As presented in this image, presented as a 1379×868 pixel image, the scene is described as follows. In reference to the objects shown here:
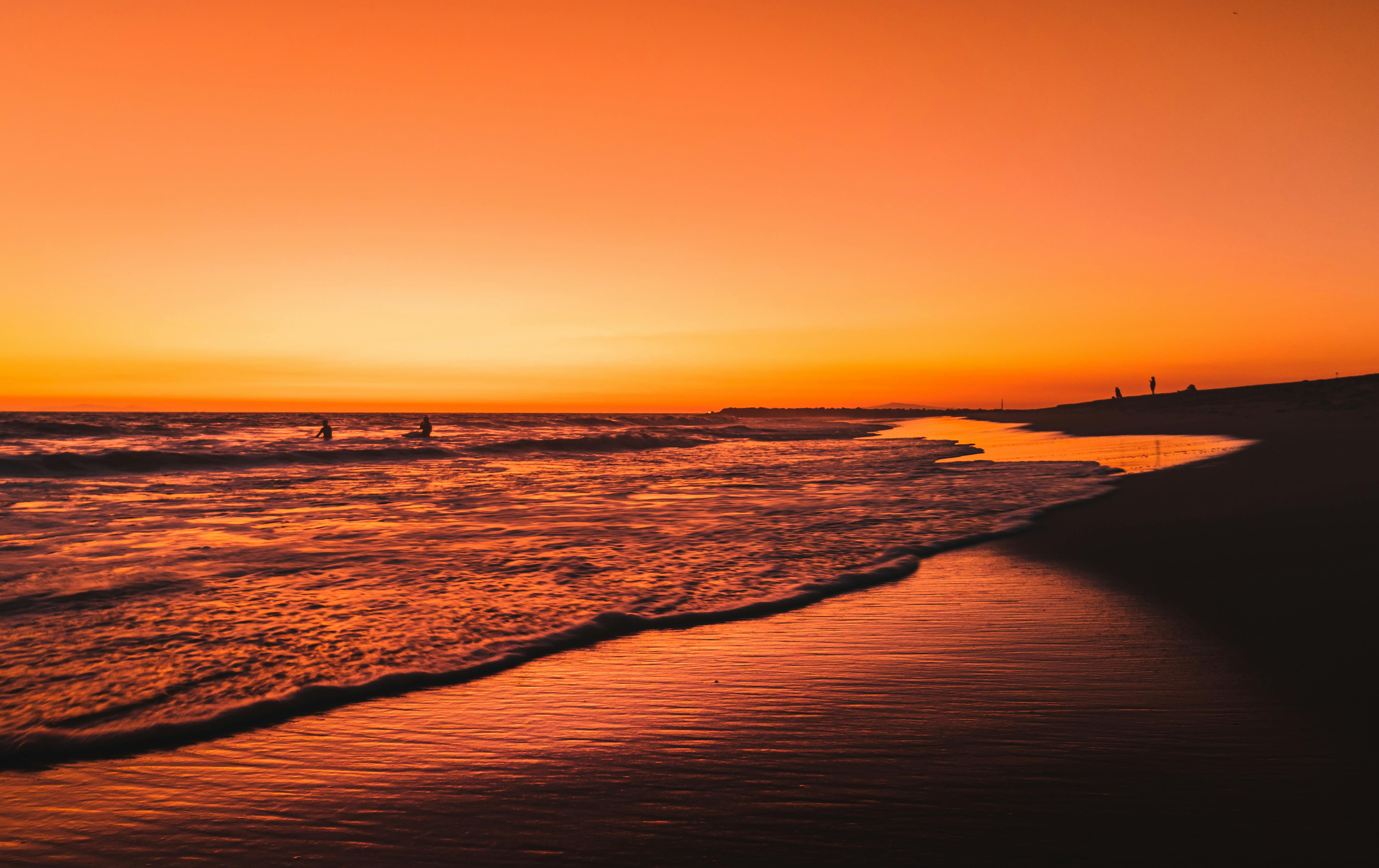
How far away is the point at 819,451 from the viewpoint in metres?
31.4

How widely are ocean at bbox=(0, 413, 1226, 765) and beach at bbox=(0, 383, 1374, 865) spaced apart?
0.42 metres

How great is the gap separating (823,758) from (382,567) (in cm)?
592

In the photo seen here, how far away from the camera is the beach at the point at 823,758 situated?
2721mm

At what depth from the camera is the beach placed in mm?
2721

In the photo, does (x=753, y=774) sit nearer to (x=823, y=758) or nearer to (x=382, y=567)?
(x=823, y=758)

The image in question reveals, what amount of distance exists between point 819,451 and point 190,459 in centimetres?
2384

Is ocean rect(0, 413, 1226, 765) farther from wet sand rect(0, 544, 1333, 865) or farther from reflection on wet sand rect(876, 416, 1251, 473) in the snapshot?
reflection on wet sand rect(876, 416, 1251, 473)

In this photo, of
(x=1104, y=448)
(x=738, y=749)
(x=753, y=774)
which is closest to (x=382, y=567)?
(x=738, y=749)

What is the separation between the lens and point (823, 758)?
11.0 feet

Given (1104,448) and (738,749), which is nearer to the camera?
(738,749)

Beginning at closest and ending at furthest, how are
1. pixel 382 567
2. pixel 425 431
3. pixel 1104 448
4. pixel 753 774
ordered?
1. pixel 753 774
2. pixel 382 567
3. pixel 1104 448
4. pixel 425 431

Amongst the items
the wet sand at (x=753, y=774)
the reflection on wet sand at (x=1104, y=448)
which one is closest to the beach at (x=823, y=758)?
the wet sand at (x=753, y=774)


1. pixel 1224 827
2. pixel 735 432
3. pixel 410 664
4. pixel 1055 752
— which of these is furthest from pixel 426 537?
pixel 735 432

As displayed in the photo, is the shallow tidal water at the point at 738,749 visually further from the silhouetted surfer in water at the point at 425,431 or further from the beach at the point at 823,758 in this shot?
the silhouetted surfer in water at the point at 425,431
